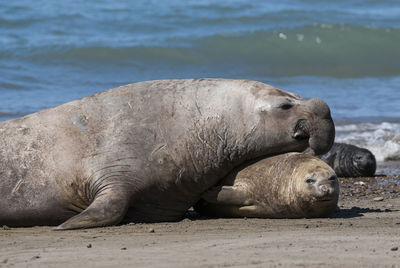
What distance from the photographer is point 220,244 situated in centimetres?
513

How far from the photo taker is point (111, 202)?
639 cm

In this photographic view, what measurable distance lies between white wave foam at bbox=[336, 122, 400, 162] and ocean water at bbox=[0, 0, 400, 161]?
0.02 metres

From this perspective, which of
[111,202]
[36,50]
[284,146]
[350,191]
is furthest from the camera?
[36,50]

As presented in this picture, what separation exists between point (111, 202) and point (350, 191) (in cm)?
378

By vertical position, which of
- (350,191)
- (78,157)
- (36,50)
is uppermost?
(36,50)

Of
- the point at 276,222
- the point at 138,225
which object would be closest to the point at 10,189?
the point at 138,225

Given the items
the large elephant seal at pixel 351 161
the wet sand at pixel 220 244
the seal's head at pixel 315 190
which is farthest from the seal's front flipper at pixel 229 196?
the large elephant seal at pixel 351 161

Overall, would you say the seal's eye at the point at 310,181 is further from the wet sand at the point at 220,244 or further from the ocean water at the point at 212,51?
the ocean water at the point at 212,51

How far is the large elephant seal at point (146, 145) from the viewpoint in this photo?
263 inches

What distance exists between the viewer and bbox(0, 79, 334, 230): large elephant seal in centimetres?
667

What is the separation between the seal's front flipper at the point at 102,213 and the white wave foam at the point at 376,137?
7.51 meters

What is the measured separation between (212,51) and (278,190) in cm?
1843

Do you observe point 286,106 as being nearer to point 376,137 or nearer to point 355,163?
point 355,163

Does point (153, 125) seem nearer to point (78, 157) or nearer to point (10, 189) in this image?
point (78, 157)
